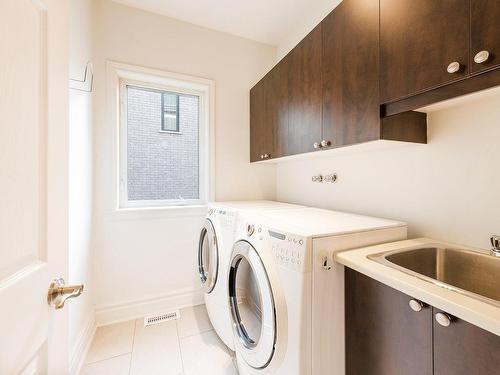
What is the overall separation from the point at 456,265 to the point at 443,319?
0.52 metres

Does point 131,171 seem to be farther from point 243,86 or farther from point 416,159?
point 416,159

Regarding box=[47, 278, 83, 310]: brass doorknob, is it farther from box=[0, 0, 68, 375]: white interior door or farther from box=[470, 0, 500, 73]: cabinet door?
box=[470, 0, 500, 73]: cabinet door

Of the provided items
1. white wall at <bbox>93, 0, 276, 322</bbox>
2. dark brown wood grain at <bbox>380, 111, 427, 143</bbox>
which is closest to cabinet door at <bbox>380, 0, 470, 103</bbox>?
dark brown wood grain at <bbox>380, 111, 427, 143</bbox>

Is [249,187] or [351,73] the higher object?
[351,73]

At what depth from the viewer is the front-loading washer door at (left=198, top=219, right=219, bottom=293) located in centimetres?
166

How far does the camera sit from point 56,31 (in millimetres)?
655

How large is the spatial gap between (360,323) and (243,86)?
7.63 ft

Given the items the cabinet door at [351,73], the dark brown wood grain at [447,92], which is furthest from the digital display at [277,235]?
the dark brown wood grain at [447,92]

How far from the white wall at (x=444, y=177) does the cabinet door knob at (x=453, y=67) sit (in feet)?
0.67

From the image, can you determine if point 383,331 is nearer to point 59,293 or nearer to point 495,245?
point 495,245

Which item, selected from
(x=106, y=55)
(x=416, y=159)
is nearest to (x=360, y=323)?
(x=416, y=159)

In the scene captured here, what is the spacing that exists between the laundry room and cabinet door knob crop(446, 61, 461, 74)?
18 mm

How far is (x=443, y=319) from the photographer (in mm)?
634

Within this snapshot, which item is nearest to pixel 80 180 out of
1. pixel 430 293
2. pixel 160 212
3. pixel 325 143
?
pixel 160 212
